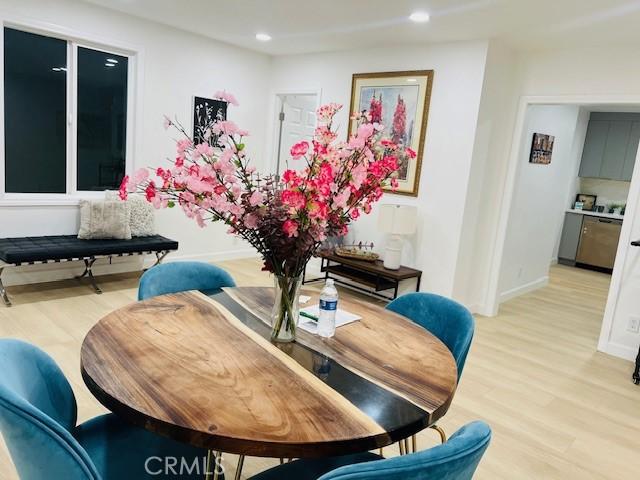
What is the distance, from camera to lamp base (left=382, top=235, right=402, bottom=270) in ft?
14.6

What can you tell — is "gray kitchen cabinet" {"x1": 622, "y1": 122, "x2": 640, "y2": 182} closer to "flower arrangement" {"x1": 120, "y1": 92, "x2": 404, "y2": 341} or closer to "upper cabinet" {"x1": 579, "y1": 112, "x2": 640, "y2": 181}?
"upper cabinet" {"x1": 579, "y1": 112, "x2": 640, "y2": 181}

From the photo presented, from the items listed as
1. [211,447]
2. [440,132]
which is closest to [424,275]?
[440,132]

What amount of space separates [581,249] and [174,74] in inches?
244

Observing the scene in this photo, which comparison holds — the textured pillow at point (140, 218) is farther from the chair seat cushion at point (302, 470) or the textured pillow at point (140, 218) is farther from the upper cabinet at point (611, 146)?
the upper cabinet at point (611, 146)

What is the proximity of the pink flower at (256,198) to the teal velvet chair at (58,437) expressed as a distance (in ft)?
2.42

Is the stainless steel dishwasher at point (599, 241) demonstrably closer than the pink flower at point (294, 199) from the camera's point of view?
No

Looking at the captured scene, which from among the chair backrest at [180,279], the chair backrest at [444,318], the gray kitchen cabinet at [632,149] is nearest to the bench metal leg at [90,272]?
the chair backrest at [180,279]

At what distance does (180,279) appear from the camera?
88.2 inches

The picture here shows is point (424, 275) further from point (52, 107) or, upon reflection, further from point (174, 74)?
point (52, 107)

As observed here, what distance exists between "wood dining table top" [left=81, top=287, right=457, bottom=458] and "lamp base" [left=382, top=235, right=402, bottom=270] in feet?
8.48

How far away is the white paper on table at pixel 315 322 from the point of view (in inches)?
69.1

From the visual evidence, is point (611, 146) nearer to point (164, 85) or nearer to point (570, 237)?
point (570, 237)

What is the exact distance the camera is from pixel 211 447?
1.07 m

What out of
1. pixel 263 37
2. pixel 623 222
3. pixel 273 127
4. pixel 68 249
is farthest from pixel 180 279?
pixel 273 127
